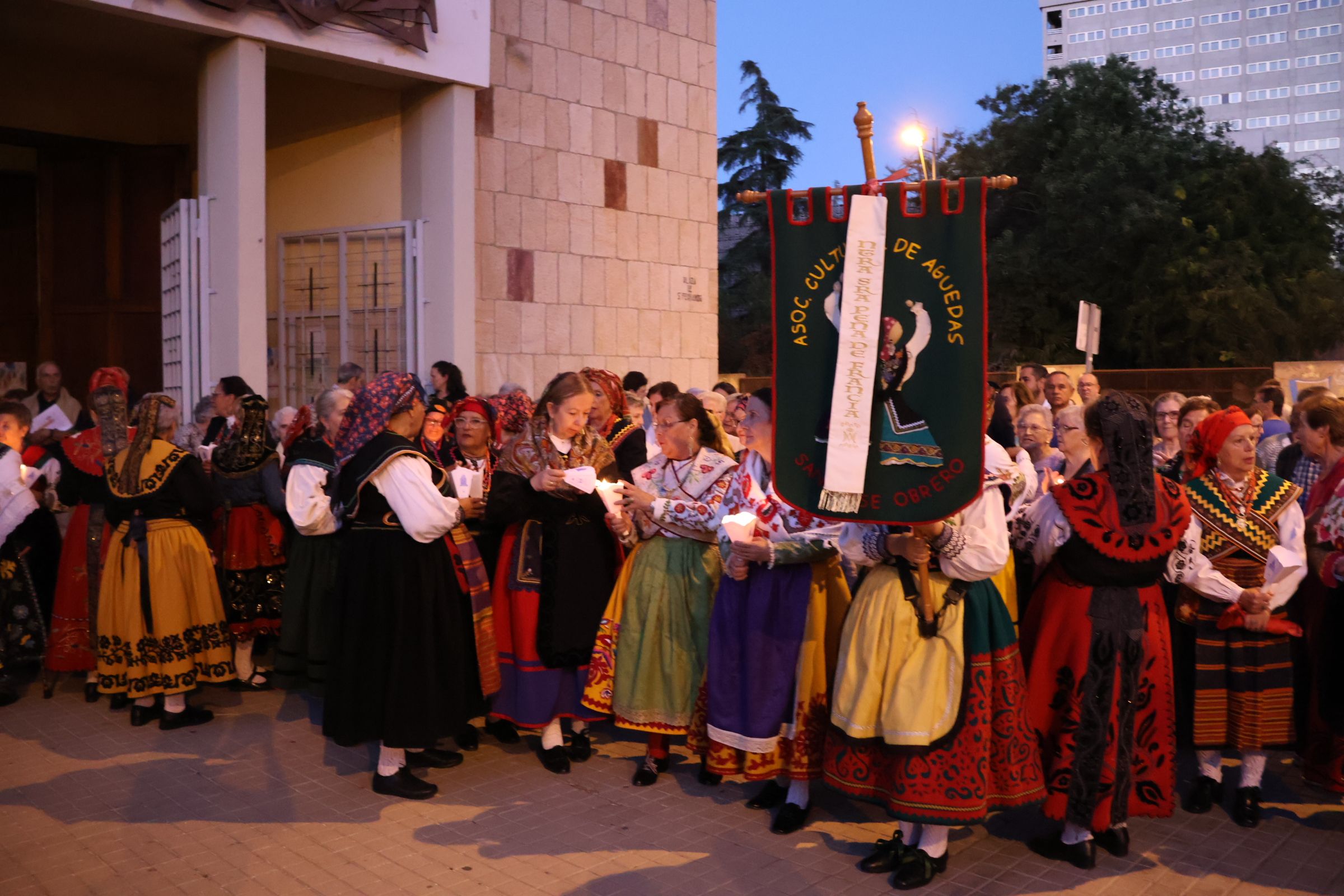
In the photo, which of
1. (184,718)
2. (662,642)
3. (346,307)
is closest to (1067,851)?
(662,642)

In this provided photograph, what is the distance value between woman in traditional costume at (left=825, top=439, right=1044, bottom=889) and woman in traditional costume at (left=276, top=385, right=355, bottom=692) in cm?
285

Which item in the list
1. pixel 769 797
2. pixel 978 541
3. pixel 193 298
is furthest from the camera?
pixel 193 298

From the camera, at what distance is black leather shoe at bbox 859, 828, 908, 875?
4246mm

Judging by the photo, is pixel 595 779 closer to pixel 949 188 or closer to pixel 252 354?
pixel 949 188

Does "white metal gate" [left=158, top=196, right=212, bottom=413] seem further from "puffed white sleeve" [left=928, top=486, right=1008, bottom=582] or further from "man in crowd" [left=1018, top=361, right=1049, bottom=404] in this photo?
"puffed white sleeve" [left=928, top=486, right=1008, bottom=582]

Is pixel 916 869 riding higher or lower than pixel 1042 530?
lower

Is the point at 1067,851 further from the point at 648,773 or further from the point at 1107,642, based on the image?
the point at 648,773

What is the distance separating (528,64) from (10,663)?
7680 millimetres

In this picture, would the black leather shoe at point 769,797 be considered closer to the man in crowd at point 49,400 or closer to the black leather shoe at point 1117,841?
the black leather shoe at point 1117,841

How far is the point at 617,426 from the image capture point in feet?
20.1

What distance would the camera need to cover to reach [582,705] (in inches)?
213

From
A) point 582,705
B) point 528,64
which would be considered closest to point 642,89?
point 528,64

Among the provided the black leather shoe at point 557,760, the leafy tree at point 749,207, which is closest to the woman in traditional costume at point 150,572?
the black leather shoe at point 557,760

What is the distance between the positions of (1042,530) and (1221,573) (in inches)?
37.7
